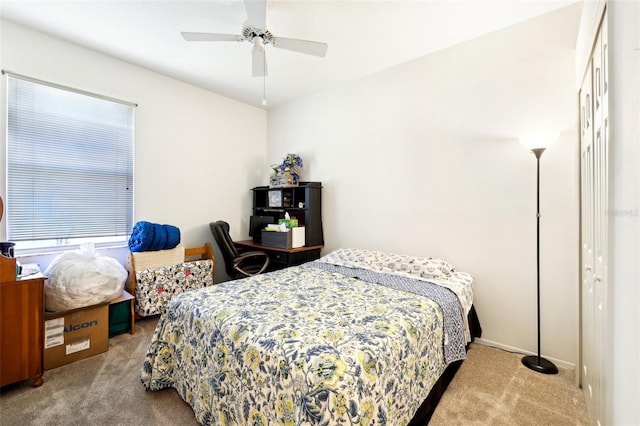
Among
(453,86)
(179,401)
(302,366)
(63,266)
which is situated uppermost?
(453,86)

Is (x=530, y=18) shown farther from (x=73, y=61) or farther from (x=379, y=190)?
(x=73, y=61)

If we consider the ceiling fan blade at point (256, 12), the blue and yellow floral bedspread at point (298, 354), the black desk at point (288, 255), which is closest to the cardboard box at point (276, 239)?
the black desk at point (288, 255)

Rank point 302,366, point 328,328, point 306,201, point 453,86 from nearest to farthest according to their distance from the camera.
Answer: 1. point 302,366
2. point 328,328
3. point 453,86
4. point 306,201

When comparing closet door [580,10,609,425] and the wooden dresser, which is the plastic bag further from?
closet door [580,10,609,425]

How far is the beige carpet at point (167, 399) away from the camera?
1555mm

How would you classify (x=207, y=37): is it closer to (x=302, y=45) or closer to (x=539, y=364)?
(x=302, y=45)

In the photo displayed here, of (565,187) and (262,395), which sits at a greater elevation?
(565,187)

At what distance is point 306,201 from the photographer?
3.53 meters

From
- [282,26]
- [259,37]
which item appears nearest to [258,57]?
[259,37]

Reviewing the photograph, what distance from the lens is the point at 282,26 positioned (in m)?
2.30

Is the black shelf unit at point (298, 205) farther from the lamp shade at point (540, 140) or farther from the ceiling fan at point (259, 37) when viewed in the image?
the lamp shade at point (540, 140)

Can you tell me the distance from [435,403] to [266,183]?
3.56 meters

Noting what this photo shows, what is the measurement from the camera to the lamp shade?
78.0 inches

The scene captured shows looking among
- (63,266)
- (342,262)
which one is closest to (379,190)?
(342,262)
